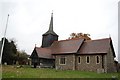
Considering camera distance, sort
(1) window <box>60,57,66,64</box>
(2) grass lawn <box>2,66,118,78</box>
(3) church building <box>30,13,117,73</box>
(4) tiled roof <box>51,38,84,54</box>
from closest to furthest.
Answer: (2) grass lawn <box>2,66,118,78</box> → (3) church building <box>30,13,117,73</box> → (4) tiled roof <box>51,38,84,54</box> → (1) window <box>60,57,66,64</box>

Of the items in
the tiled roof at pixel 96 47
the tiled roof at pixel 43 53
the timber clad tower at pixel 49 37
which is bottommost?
the tiled roof at pixel 43 53

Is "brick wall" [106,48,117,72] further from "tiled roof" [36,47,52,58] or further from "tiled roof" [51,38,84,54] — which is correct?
"tiled roof" [36,47,52,58]

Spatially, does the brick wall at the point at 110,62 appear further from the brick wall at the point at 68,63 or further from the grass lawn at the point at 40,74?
the grass lawn at the point at 40,74

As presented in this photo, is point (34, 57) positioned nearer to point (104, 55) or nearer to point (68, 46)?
point (68, 46)

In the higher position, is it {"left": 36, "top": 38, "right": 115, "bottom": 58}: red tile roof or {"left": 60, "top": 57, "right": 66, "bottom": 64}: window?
{"left": 36, "top": 38, "right": 115, "bottom": 58}: red tile roof

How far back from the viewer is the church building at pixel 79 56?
38781 millimetres

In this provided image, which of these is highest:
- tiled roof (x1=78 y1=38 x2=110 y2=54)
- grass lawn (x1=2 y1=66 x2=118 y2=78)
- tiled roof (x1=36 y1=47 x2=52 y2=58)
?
tiled roof (x1=78 y1=38 x2=110 y2=54)

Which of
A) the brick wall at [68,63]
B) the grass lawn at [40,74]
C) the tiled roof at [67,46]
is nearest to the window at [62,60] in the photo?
the brick wall at [68,63]

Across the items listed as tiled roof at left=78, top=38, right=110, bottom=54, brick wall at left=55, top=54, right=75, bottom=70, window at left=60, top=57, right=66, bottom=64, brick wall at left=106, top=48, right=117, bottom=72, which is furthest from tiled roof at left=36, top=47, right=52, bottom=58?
brick wall at left=106, top=48, right=117, bottom=72

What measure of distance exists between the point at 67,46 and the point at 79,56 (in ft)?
16.9

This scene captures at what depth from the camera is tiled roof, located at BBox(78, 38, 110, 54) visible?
38878mm

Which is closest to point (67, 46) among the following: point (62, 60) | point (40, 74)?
point (62, 60)

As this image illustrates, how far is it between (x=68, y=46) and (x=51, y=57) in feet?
16.8

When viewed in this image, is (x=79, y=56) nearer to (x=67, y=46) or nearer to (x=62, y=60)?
(x=62, y=60)
